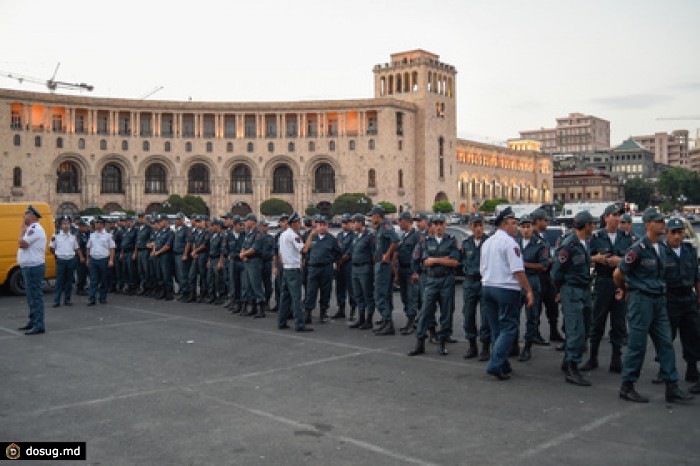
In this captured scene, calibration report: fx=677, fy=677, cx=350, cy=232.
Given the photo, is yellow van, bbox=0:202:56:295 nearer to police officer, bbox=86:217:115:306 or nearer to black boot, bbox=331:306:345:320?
police officer, bbox=86:217:115:306

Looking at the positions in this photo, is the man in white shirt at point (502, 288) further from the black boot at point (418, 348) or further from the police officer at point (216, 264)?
the police officer at point (216, 264)

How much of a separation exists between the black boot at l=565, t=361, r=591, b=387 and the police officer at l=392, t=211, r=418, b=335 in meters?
3.92

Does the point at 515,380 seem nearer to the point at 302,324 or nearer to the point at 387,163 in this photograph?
the point at 302,324

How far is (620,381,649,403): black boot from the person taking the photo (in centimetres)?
697

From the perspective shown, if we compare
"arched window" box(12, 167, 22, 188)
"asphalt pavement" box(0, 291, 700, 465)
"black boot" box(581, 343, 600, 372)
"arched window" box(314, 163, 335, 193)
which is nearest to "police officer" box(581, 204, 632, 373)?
"black boot" box(581, 343, 600, 372)

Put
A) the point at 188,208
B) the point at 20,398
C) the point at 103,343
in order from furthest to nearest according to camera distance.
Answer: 1. the point at 188,208
2. the point at 103,343
3. the point at 20,398

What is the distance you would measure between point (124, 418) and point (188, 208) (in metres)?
64.2

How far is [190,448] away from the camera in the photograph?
562 centimetres

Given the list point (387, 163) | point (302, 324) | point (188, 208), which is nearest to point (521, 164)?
point (387, 163)

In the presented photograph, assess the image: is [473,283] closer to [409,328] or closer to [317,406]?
[409,328]

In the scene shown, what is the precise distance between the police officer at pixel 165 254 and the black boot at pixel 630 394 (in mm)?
11884

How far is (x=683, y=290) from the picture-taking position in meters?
7.73

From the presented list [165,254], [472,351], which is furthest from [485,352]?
[165,254]

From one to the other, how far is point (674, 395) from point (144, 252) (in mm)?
13737
